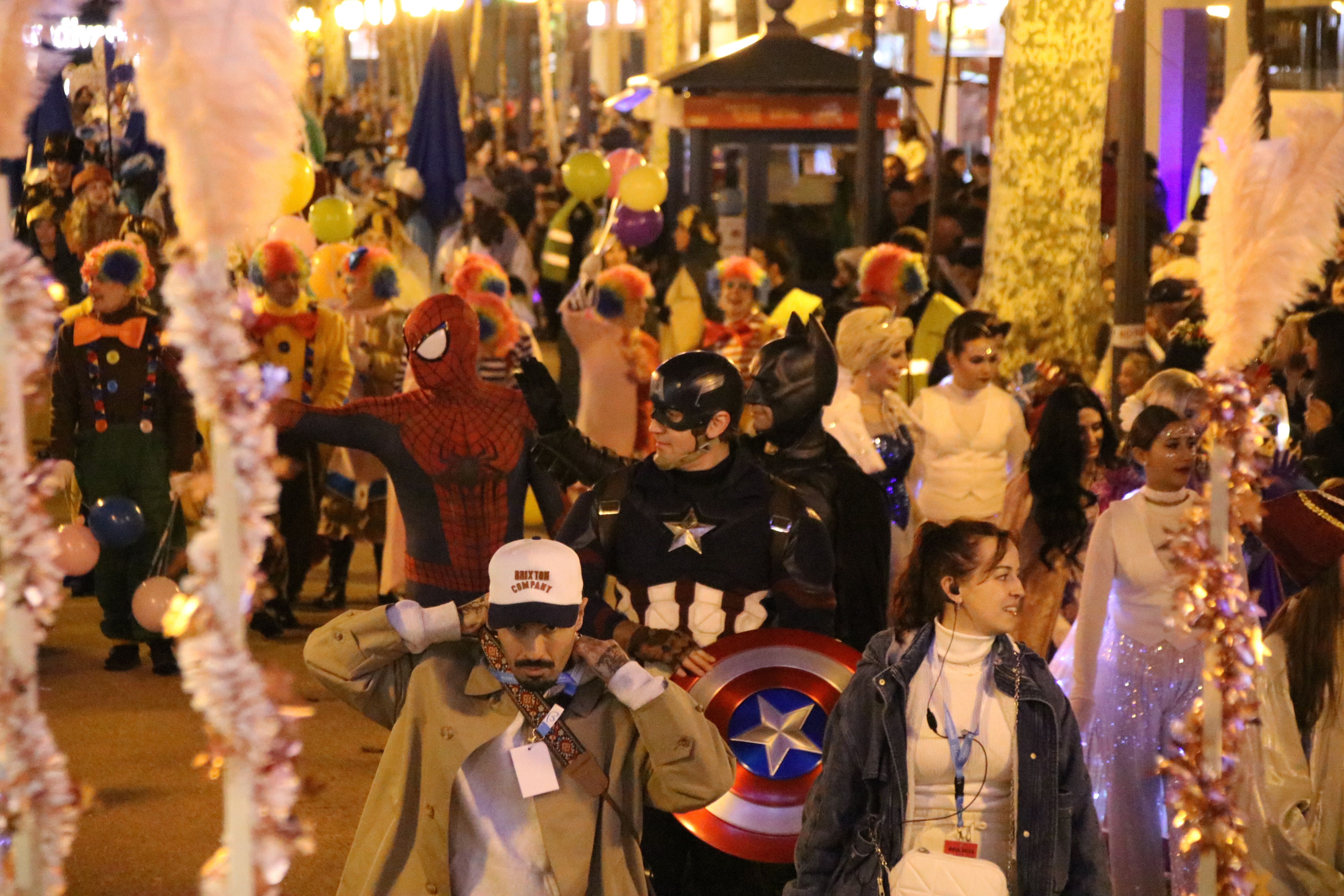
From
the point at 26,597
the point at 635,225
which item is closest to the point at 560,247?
A: the point at 635,225

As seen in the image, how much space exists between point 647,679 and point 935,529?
2.82 ft

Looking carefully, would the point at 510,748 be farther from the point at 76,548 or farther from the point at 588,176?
the point at 588,176

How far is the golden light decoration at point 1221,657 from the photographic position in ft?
11.3

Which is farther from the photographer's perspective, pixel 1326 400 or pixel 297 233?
pixel 297 233

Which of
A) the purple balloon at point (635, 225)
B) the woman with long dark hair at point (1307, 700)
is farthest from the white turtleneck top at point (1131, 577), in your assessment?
the purple balloon at point (635, 225)

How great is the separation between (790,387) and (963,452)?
2.16 m

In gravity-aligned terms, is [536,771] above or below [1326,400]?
below

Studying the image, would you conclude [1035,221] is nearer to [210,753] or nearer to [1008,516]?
[1008,516]

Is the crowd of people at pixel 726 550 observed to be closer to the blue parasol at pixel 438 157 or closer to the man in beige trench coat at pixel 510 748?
the man in beige trench coat at pixel 510 748

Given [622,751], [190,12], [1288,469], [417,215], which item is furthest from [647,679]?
[417,215]

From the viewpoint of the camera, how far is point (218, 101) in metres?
2.37

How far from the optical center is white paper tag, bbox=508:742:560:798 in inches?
159

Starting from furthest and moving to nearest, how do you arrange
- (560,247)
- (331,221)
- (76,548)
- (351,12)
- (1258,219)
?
(351,12) → (560,247) → (331,221) → (76,548) → (1258,219)

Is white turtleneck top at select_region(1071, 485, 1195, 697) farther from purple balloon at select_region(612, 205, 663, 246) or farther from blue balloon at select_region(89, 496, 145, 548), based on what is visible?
purple balloon at select_region(612, 205, 663, 246)
